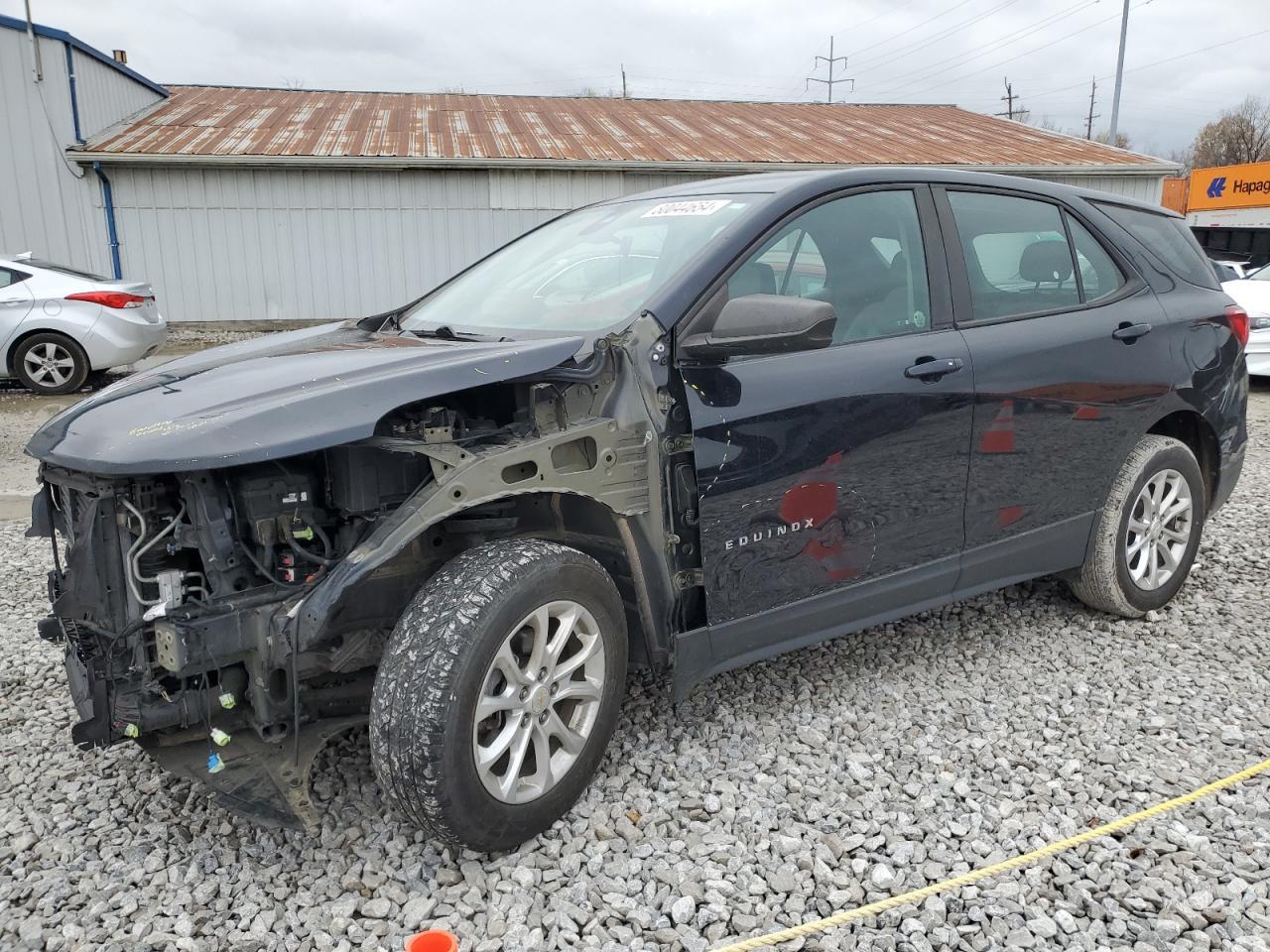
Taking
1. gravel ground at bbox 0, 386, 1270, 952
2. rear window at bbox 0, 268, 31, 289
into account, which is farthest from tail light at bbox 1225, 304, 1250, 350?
rear window at bbox 0, 268, 31, 289

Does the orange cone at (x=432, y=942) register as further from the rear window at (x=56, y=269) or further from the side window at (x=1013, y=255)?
the rear window at (x=56, y=269)

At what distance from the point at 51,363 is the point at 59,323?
0.42m

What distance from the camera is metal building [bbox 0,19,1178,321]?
13.8 metres

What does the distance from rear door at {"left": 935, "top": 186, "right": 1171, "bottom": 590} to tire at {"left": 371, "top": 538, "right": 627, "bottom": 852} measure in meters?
1.49

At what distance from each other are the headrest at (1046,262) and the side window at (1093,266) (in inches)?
2.9

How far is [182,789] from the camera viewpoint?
2814mm

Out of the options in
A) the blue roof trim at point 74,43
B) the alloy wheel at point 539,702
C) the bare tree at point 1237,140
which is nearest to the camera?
A: the alloy wheel at point 539,702

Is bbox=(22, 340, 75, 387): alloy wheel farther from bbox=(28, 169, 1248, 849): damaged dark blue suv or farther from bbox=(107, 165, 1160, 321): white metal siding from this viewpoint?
bbox=(28, 169, 1248, 849): damaged dark blue suv

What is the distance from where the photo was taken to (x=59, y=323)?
9766mm

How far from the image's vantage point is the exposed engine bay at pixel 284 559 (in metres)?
2.25

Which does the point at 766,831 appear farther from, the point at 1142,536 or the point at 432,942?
the point at 1142,536

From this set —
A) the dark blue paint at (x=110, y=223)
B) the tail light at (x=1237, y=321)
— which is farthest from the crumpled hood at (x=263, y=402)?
the dark blue paint at (x=110, y=223)

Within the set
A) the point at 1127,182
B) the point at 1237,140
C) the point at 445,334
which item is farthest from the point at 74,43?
the point at 1237,140

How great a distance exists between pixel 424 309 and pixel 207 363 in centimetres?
99
